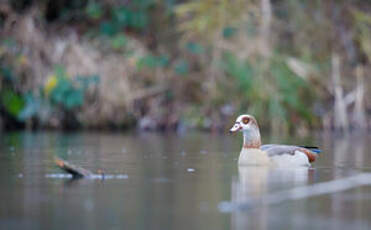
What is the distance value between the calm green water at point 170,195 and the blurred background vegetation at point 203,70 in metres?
9.06

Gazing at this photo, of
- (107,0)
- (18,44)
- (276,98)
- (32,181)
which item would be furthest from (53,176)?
(107,0)

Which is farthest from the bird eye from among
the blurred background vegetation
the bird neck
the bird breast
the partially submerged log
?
the blurred background vegetation

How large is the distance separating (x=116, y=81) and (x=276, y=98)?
3804 mm

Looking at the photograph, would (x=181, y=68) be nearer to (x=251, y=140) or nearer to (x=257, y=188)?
(x=251, y=140)

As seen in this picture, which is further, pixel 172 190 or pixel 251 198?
pixel 172 190

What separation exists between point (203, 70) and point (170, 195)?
15.4 meters

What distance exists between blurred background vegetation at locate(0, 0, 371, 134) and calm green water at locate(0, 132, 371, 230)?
9.06 m

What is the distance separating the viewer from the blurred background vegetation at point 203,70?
20844mm

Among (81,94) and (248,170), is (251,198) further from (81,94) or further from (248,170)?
(81,94)

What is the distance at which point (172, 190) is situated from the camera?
763 cm

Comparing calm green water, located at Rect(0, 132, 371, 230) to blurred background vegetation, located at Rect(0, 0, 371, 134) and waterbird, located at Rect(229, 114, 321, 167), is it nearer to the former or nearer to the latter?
waterbird, located at Rect(229, 114, 321, 167)

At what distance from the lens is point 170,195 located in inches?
286

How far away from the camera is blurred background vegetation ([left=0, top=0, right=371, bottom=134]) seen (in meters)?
20.8

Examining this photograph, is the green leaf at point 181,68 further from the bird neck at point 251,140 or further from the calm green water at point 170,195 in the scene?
the bird neck at point 251,140
